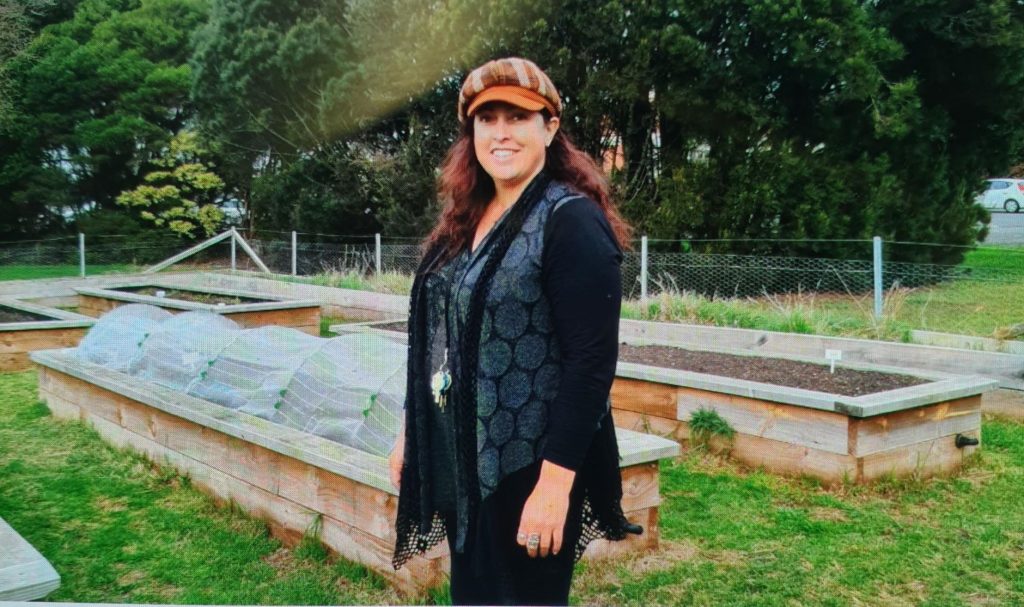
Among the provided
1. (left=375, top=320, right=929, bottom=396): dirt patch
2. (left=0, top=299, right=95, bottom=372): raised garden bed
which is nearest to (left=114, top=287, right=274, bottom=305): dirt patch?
(left=0, top=299, right=95, bottom=372): raised garden bed

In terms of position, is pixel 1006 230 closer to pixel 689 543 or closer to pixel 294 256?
pixel 294 256

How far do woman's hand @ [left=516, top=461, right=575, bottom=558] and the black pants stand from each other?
5 centimetres

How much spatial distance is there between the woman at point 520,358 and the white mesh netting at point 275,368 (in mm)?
1895

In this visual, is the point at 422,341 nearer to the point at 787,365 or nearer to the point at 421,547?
the point at 421,547

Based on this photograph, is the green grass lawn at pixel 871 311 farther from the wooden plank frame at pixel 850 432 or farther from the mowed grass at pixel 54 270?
the mowed grass at pixel 54 270

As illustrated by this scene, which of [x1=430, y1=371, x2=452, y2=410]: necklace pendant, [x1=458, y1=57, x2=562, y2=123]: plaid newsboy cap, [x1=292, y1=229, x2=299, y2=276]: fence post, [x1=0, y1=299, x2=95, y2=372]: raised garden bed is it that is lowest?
[x1=0, y1=299, x2=95, y2=372]: raised garden bed

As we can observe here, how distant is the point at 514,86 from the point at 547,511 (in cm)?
80

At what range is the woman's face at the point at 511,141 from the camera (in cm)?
168

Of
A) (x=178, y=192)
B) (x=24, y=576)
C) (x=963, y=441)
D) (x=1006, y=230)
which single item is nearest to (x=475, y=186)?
(x=24, y=576)

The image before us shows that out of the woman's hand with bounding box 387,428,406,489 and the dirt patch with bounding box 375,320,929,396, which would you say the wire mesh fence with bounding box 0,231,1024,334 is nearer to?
the dirt patch with bounding box 375,320,929,396

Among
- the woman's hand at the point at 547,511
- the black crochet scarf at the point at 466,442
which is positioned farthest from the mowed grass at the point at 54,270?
the woman's hand at the point at 547,511

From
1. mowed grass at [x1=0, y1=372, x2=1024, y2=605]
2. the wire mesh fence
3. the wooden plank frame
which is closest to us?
mowed grass at [x1=0, y1=372, x2=1024, y2=605]

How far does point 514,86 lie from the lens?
1.65m

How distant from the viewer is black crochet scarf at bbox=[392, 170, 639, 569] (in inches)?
65.2
